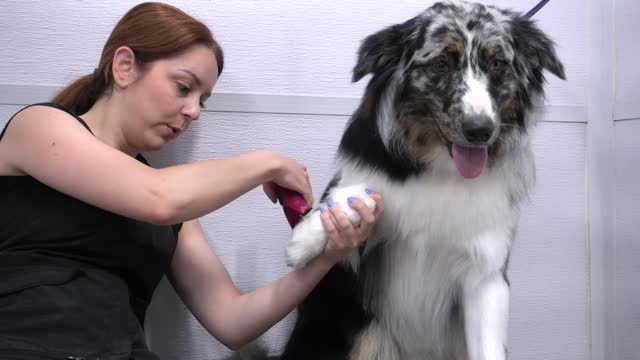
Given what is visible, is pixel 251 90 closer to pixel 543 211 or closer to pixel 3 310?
pixel 3 310

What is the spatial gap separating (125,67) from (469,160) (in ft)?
2.78

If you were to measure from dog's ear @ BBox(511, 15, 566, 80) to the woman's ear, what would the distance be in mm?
940

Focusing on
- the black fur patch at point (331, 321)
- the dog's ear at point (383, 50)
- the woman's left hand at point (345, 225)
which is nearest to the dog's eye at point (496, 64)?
the dog's ear at point (383, 50)

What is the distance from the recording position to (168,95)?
1341mm

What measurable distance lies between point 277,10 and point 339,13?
0.21 m

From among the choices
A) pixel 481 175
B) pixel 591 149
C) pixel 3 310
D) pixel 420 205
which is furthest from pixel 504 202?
pixel 3 310

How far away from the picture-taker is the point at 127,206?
3.82ft

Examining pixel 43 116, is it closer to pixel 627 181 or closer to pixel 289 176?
pixel 289 176

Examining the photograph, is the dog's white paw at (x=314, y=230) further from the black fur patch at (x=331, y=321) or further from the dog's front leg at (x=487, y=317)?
the dog's front leg at (x=487, y=317)

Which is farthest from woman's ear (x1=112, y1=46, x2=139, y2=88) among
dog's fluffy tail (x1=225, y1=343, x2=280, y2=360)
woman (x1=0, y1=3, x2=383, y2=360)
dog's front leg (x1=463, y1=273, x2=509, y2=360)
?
dog's front leg (x1=463, y1=273, x2=509, y2=360)

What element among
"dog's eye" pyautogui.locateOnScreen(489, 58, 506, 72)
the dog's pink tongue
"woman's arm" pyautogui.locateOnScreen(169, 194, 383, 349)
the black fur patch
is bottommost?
the black fur patch

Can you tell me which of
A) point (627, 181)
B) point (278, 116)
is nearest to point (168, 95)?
point (278, 116)

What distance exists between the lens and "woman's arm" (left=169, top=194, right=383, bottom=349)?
4.78ft

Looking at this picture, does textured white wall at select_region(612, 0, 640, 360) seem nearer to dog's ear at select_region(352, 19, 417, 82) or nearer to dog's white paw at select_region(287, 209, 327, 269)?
dog's ear at select_region(352, 19, 417, 82)
